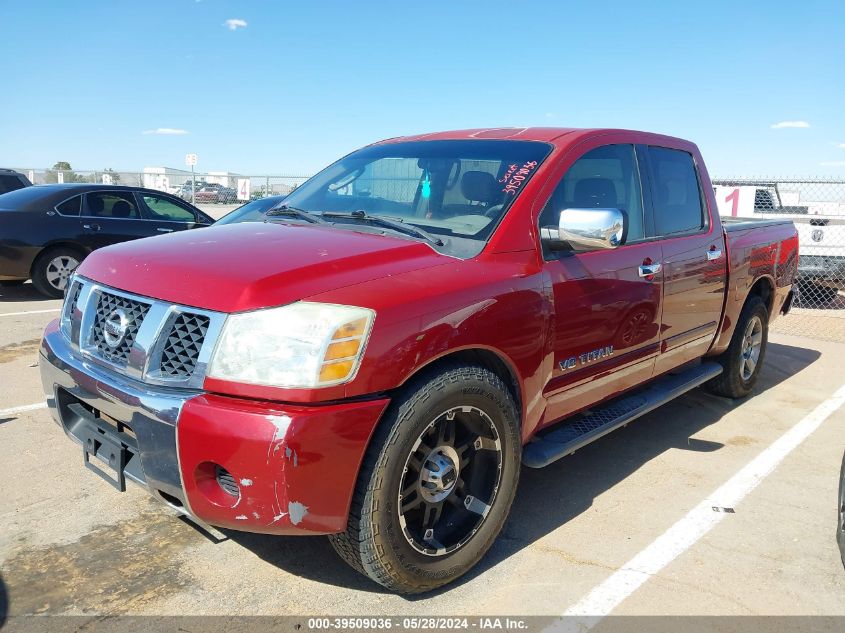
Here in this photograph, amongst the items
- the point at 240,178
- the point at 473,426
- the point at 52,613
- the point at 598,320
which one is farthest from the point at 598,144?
the point at 240,178

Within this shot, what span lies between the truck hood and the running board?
1.04 m

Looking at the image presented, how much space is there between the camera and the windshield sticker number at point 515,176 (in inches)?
126

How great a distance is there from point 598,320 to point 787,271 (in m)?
3.28

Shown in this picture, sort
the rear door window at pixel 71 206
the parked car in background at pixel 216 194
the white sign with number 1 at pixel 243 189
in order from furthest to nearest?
the parked car in background at pixel 216 194, the white sign with number 1 at pixel 243 189, the rear door window at pixel 71 206

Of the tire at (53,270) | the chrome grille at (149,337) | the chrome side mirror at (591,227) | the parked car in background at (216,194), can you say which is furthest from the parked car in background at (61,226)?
the parked car in background at (216,194)

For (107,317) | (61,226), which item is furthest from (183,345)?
(61,226)

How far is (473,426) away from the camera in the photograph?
9.06 feet

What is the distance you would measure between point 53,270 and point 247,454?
820 centimetres

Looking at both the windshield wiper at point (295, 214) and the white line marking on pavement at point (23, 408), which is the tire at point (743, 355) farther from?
the white line marking on pavement at point (23, 408)

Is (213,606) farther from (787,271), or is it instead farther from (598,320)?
(787,271)

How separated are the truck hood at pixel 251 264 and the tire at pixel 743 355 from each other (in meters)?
3.32

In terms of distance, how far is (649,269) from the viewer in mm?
3705

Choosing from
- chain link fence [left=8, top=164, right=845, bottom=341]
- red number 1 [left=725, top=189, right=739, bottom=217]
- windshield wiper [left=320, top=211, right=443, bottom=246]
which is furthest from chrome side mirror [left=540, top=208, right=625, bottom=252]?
red number 1 [left=725, top=189, right=739, bottom=217]

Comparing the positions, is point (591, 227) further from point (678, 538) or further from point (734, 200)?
point (734, 200)
